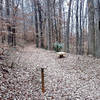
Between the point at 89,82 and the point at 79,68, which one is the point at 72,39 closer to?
the point at 79,68

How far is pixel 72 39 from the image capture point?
75.3 ft

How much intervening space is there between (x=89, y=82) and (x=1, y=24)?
15.3ft

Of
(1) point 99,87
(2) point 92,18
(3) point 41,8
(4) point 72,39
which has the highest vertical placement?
(3) point 41,8

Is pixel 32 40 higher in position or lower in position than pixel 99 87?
higher

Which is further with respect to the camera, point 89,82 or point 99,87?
point 89,82

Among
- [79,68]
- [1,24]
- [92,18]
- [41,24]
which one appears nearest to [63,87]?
[79,68]

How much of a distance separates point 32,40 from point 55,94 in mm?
20639

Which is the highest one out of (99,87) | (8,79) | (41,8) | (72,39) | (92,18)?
(41,8)

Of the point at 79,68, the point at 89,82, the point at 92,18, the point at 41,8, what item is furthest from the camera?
the point at 41,8

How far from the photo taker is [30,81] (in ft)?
15.7

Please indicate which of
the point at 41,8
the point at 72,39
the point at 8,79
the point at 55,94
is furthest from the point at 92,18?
the point at 72,39

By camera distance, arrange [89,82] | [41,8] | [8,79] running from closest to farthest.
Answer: [8,79], [89,82], [41,8]

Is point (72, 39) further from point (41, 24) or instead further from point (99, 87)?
point (99, 87)

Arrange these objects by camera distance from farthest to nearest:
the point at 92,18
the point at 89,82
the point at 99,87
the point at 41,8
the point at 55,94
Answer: the point at 41,8
the point at 92,18
the point at 89,82
the point at 99,87
the point at 55,94
